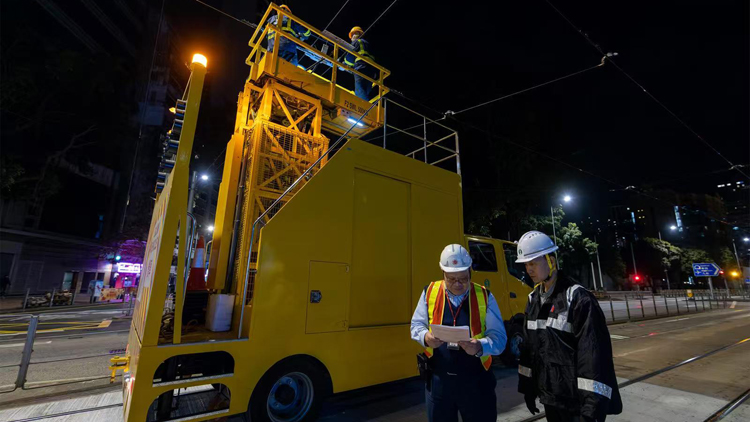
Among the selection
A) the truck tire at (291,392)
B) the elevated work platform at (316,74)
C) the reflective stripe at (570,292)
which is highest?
the elevated work platform at (316,74)

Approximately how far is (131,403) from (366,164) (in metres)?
3.26

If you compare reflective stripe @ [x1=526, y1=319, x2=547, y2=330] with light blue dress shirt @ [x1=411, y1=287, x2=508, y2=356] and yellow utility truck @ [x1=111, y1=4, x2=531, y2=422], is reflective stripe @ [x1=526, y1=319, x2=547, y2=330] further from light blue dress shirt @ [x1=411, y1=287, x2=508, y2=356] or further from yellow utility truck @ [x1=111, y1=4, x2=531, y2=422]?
yellow utility truck @ [x1=111, y1=4, x2=531, y2=422]

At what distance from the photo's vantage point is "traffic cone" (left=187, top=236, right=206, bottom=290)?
3.86 m

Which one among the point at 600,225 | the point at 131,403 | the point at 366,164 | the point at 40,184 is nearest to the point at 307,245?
the point at 366,164

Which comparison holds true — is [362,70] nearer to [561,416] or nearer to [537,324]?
[537,324]

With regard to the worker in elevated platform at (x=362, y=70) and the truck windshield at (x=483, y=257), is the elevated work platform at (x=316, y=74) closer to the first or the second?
the worker in elevated platform at (x=362, y=70)

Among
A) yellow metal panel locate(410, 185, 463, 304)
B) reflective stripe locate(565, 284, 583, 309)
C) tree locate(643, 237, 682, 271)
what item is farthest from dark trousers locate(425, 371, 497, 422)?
tree locate(643, 237, 682, 271)

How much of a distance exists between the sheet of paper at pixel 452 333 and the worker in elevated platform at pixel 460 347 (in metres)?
0.02

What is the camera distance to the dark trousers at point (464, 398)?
2.19 m

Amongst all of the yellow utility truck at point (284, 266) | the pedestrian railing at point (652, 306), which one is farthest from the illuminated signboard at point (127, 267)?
the pedestrian railing at point (652, 306)

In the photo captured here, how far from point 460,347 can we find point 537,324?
0.58 metres

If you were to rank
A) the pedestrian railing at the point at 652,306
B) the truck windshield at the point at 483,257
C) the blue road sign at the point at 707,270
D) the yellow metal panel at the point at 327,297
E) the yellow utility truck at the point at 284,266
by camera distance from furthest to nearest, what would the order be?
the blue road sign at the point at 707,270 < the pedestrian railing at the point at 652,306 < the truck windshield at the point at 483,257 < the yellow metal panel at the point at 327,297 < the yellow utility truck at the point at 284,266

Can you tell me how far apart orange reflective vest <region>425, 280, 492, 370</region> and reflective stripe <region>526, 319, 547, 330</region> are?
340 mm

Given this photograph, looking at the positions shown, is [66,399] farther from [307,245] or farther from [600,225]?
[600,225]
